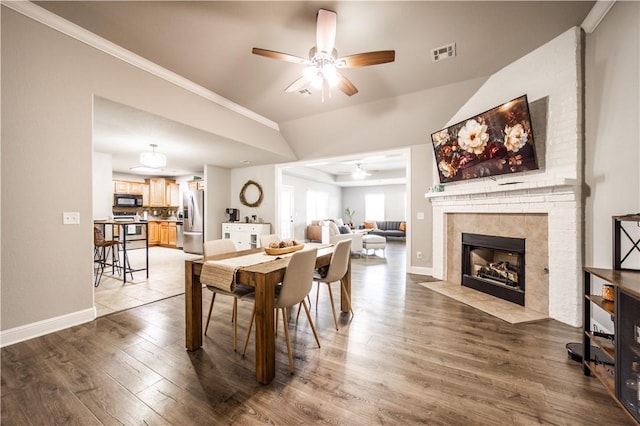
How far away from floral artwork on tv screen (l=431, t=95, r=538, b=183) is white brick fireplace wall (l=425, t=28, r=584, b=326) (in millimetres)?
215

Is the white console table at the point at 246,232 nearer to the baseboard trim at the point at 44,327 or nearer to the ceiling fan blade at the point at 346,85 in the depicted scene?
the baseboard trim at the point at 44,327

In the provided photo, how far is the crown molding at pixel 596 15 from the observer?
207cm

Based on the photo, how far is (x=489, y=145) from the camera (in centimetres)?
306

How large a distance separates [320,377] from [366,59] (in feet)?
8.58

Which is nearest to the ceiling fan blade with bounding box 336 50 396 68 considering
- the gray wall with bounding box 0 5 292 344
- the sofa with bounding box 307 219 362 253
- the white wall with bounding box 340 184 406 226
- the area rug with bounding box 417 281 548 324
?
the gray wall with bounding box 0 5 292 344

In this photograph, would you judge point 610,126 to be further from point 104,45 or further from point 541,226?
point 104,45

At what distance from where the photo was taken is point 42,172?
2.20 meters

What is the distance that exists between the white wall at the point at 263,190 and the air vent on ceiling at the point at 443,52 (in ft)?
13.7

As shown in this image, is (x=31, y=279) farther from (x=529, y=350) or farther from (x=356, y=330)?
(x=529, y=350)

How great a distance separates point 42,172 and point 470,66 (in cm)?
465

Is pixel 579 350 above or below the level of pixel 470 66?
below

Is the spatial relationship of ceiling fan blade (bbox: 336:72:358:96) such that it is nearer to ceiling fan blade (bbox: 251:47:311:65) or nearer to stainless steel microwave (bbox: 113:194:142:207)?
ceiling fan blade (bbox: 251:47:311:65)

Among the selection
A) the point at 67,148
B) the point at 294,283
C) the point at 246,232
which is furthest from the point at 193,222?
the point at 294,283

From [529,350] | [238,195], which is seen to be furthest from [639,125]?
[238,195]
